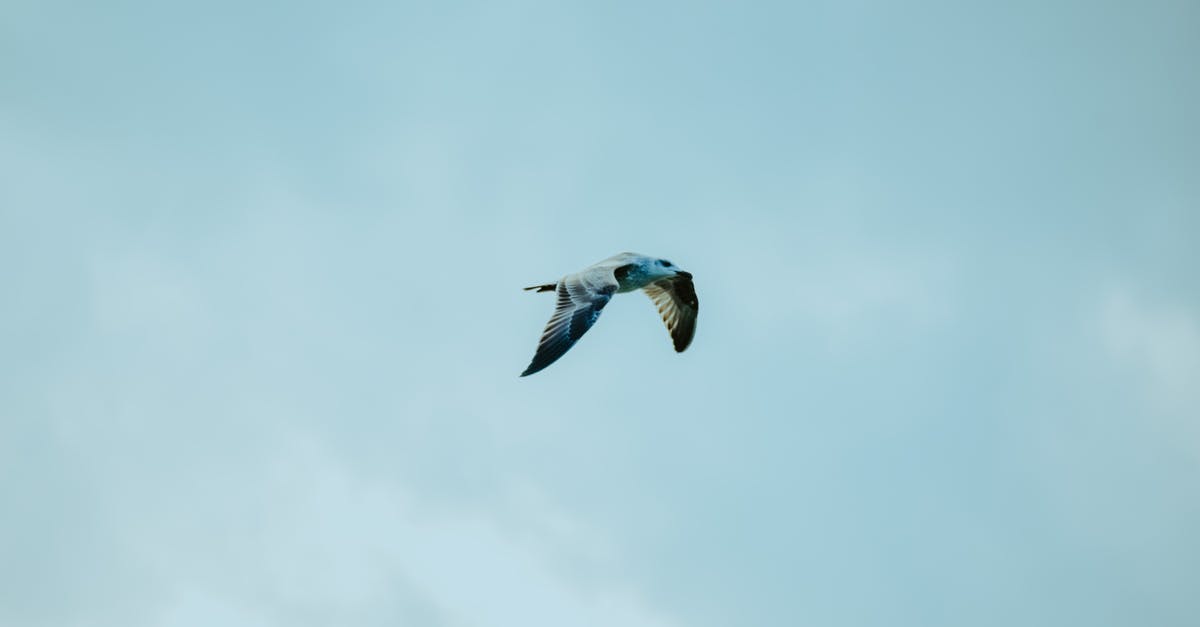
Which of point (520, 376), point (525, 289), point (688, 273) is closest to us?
point (520, 376)

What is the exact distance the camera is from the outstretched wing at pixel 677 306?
36750 millimetres

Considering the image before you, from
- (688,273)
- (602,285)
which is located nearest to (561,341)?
(602,285)

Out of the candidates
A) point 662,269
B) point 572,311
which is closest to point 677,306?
point 662,269

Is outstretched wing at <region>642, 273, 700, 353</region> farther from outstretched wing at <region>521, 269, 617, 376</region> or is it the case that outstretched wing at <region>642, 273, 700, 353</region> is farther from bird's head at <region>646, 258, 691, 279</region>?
outstretched wing at <region>521, 269, 617, 376</region>

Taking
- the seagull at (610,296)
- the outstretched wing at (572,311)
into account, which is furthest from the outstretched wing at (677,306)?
the outstretched wing at (572,311)

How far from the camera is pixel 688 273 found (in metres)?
36.1

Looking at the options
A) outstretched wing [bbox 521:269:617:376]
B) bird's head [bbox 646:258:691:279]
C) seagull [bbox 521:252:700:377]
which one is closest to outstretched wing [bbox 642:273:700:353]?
seagull [bbox 521:252:700:377]

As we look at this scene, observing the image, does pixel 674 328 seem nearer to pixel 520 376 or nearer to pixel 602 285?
pixel 602 285

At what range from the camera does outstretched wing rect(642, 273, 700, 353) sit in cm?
3675

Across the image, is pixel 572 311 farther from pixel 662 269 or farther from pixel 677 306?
pixel 677 306

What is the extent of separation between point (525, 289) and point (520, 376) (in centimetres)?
587

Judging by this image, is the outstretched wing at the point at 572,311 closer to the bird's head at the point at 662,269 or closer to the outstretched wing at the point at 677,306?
the bird's head at the point at 662,269

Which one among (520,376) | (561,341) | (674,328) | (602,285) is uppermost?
(674,328)

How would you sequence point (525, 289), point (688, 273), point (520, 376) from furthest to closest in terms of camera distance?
1. point (688, 273)
2. point (525, 289)
3. point (520, 376)
